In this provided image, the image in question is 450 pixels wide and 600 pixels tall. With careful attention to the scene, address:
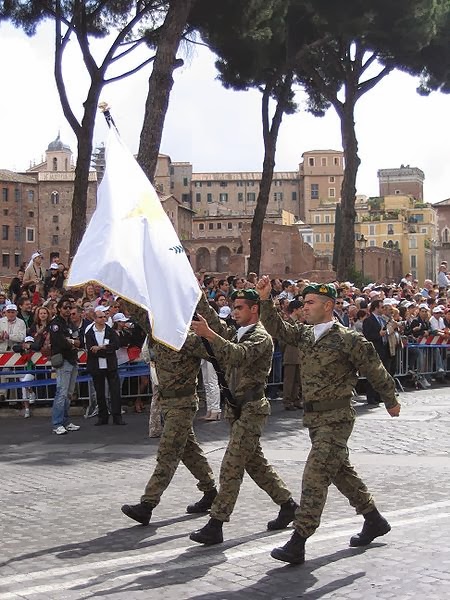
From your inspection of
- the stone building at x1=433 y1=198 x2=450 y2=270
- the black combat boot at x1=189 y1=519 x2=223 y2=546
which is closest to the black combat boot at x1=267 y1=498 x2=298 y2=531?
the black combat boot at x1=189 y1=519 x2=223 y2=546

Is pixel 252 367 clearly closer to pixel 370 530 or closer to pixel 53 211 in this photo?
pixel 370 530

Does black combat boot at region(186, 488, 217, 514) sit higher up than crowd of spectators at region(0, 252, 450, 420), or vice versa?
crowd of spectators at region(0, 252, 450, 420)

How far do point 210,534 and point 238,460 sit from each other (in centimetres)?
56

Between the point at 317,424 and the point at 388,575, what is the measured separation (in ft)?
3.64

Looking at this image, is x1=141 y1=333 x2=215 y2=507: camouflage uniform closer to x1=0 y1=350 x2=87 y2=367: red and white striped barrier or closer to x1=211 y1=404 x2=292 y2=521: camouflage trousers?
x1=211 y1=404 x2=292 y2=521: camouflage trousers

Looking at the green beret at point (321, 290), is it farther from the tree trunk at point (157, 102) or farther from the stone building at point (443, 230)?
the stone building at point (443, 230)

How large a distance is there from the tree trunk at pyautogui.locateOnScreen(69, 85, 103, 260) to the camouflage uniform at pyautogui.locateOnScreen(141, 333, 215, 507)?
45.9 feet

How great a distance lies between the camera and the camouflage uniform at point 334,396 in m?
6.38

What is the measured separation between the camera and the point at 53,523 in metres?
7.61

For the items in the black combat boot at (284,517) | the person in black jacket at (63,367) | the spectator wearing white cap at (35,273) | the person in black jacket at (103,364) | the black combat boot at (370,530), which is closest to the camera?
the black combat boot at (370,530)

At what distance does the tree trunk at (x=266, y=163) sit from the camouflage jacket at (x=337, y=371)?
62.5ft

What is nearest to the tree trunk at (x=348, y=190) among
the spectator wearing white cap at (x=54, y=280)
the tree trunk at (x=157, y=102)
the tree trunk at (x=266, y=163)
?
the tree trunk at (x=266, y=163)

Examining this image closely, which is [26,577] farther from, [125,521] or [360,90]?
[360,90]

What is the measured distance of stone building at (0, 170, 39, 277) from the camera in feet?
305
